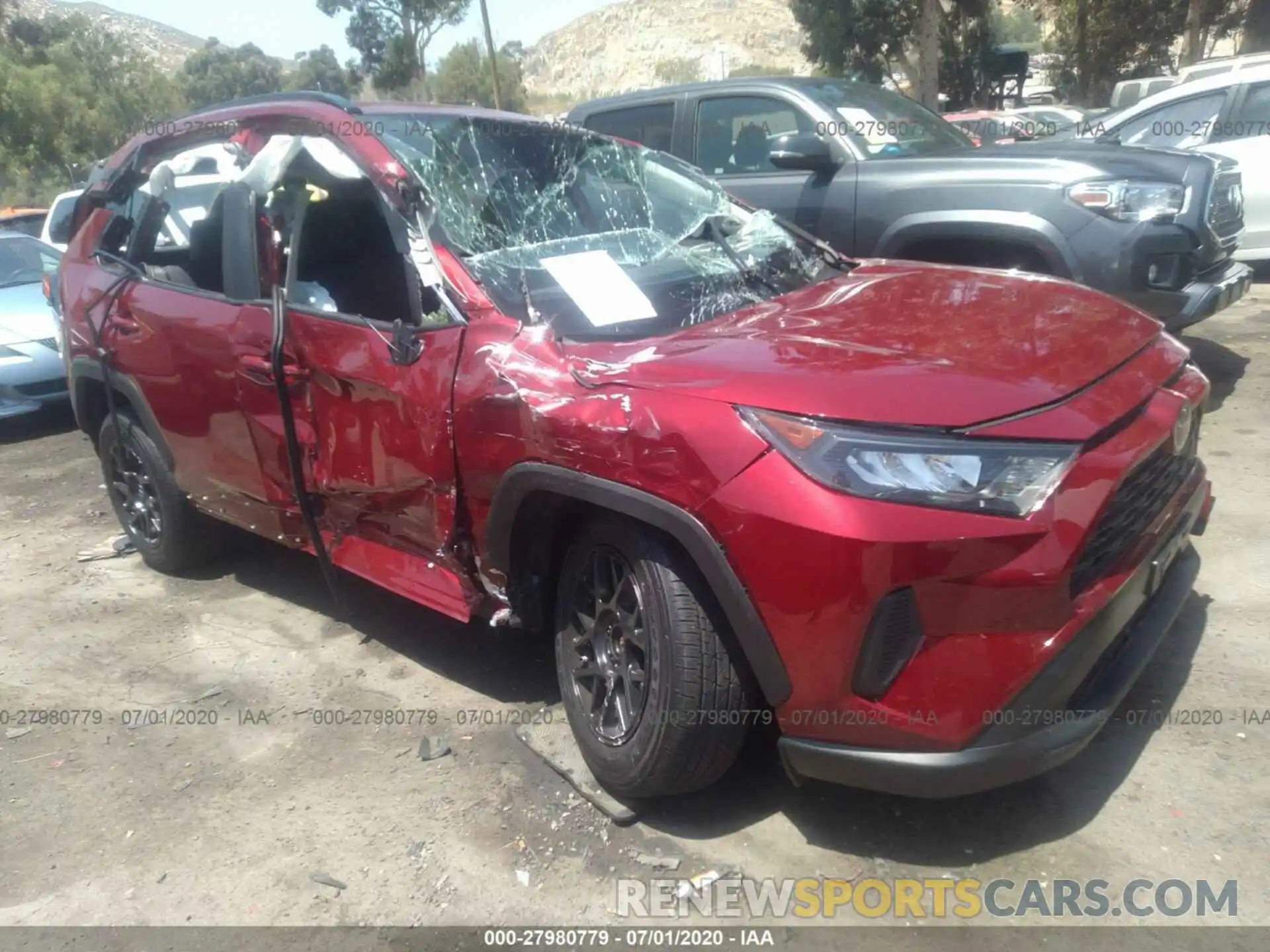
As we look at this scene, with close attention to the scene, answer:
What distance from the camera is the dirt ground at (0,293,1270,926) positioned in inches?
107

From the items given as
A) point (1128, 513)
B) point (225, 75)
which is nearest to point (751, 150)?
point (1128, 513)

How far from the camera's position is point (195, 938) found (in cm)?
269

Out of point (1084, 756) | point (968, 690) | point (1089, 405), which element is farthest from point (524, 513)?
point (1084, 756)

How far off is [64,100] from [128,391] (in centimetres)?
3323

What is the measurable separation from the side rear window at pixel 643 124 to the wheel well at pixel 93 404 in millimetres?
3302

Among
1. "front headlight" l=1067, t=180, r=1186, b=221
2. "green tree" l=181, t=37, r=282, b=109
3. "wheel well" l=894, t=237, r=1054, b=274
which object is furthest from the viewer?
"green tree" l=181, t=37, r=282, b=109

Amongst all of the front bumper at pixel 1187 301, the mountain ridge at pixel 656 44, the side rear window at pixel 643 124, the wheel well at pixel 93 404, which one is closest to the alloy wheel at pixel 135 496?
the wheel well at pixel 93 404

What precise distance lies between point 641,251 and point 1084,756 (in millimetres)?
2035

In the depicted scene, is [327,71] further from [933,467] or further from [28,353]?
[933,467]

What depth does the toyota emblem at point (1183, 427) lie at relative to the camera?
2.81 meters

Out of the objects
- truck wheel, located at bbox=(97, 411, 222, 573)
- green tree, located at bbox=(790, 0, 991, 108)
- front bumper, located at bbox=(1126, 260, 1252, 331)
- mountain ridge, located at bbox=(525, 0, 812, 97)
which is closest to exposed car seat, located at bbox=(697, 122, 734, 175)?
front bumper, located at bbox=(1126, 260, 1252, 331)

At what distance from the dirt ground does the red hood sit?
1.13 m

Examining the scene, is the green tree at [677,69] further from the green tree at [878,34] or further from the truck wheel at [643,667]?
the truck wheel at [643,667]

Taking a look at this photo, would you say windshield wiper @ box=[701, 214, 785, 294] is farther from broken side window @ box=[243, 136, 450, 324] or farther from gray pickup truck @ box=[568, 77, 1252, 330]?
gray pickup truck @ box=[568, 77, 1252, 330]
